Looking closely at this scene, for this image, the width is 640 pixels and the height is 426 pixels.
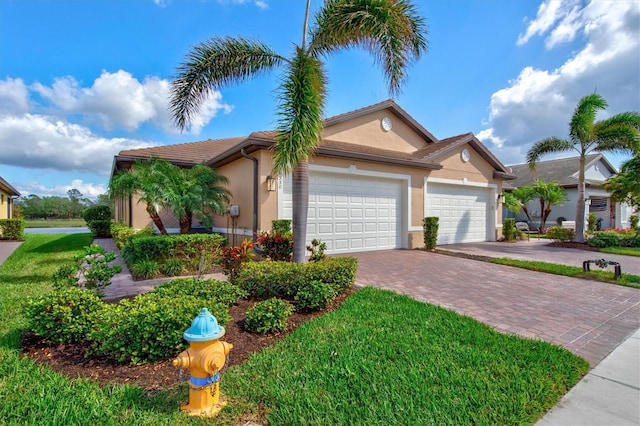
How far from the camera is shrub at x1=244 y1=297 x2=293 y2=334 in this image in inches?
151

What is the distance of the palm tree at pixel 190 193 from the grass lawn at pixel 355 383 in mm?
4970

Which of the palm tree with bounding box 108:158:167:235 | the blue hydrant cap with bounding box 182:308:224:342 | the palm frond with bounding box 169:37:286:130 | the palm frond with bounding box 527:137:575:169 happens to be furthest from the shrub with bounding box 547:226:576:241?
the blue hydrant cap with bounding box 182:308:224:342

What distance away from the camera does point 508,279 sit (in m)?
7.06

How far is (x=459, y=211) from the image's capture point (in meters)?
13.8

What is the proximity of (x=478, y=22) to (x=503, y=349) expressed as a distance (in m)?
8.60

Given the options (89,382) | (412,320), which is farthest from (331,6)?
(89,382)

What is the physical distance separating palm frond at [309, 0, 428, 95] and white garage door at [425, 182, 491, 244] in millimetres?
7357

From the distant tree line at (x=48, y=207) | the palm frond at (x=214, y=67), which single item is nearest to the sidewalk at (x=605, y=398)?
the palm frond at (x=214, y=67)

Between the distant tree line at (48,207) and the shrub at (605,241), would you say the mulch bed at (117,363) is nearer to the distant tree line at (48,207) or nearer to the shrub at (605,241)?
the shrub at (605,241)

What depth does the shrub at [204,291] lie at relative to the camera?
14.0ft

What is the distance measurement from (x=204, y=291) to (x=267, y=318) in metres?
1.15

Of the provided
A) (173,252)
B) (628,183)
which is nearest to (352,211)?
(173,252)

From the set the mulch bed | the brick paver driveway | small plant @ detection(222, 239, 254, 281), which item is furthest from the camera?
small plant @ detection(222, 239, 254, 281)

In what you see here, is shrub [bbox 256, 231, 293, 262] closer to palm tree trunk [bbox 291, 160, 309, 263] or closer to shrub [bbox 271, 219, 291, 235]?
palm tree trunk [bbox 291, 160, 309, 263]
